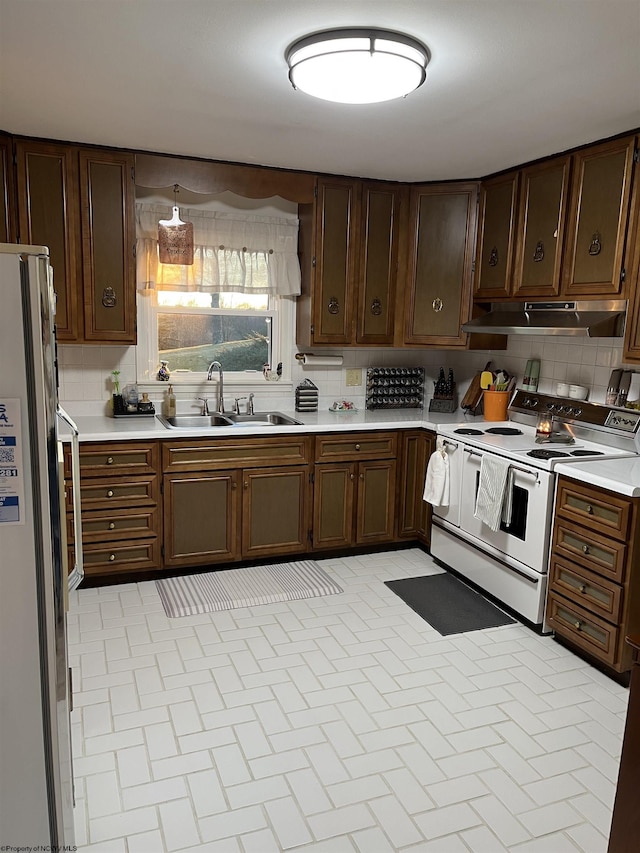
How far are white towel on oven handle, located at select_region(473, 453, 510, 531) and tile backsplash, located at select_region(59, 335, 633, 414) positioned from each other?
2.54 feet

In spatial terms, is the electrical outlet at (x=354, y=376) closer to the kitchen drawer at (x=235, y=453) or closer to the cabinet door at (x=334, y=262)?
the cabinet door at (x=334, y=262)

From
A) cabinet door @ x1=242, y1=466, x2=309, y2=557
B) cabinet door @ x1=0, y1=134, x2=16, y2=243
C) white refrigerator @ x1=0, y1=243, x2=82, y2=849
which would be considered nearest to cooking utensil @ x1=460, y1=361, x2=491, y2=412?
cabinet door @ x1=242, y1=466, x2=309, y2=557

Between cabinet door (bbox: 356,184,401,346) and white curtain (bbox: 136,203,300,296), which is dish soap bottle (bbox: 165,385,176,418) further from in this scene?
cabinet door (bbox: 356,184,401,346)

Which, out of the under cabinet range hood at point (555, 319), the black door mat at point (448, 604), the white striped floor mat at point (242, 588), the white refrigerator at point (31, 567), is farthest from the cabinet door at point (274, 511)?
the white refrigerator at point (31, 567)

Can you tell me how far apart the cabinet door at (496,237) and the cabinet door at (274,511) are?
1652mm

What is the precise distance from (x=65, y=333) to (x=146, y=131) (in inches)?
46.9

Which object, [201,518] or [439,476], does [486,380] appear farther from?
[201,518]

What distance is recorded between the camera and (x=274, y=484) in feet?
13.2

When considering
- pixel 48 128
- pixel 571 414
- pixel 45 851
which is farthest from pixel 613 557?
pixel 48 128

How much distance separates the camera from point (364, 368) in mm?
4836

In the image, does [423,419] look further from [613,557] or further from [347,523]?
[613,557]

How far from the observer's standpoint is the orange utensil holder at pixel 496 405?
4297 millimetres

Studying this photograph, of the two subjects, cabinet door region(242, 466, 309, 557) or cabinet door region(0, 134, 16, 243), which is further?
cabinet door region(242, 466, 309, 557)

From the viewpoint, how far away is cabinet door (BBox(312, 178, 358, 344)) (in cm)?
421
